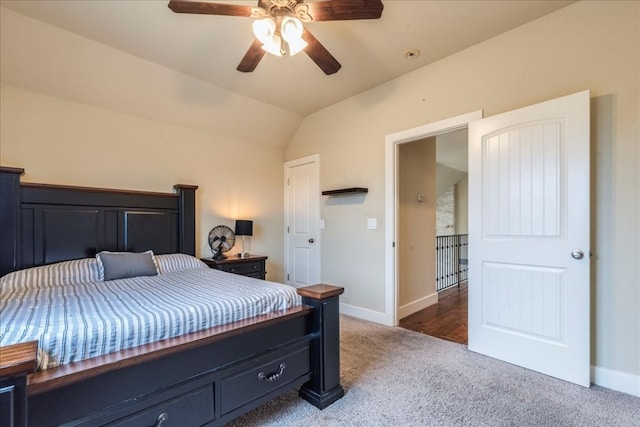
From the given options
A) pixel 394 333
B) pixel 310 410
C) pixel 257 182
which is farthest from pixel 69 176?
pixel 394 333

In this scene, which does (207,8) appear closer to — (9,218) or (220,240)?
(9,218)

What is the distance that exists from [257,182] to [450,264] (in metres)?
3.82

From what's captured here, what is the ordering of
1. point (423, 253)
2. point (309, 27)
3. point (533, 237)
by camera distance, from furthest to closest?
point (423, 253)
point (309, 27)
point (533, 237)

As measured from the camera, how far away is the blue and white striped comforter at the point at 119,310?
1.19 metres

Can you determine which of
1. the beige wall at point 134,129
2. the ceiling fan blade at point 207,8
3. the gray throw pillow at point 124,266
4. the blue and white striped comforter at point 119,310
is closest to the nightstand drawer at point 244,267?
the beige wall at point 134,129

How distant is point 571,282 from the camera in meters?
2.10

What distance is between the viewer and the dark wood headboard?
2578mm

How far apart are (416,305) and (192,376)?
315cm

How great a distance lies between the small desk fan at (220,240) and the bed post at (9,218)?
1.78 meters

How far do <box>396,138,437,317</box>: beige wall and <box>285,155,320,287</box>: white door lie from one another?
1.14 m

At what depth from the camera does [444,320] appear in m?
3.49

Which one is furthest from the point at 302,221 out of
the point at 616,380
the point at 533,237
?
the point at 616,380

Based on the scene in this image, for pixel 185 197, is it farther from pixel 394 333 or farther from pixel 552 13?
pixel 552 13

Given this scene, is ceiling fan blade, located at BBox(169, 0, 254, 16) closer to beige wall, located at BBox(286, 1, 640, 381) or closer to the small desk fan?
beige wall, located at BBox(286, 1, 640, 381)
